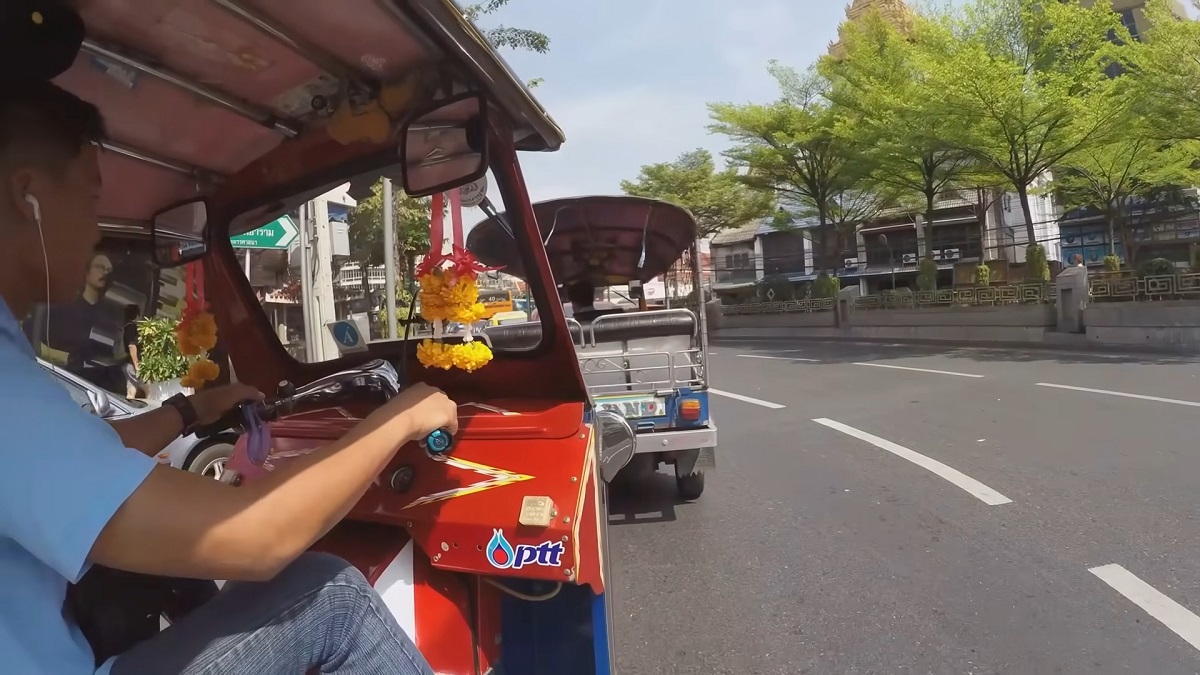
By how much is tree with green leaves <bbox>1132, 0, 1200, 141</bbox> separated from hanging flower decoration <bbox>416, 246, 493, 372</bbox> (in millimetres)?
17709

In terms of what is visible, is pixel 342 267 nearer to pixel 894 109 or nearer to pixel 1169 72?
pixel 1169 72

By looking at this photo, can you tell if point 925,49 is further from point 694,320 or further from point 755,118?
point 694,320

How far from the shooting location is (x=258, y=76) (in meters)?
1.92

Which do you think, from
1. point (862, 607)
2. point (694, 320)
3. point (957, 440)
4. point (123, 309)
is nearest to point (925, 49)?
point (957, 440)

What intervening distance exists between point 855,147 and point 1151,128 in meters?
8.80

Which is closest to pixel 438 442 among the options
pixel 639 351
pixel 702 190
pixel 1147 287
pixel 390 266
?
pixel 390 266

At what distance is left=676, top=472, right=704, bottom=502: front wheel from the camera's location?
5867 millimetres

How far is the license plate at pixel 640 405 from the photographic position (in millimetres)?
5539

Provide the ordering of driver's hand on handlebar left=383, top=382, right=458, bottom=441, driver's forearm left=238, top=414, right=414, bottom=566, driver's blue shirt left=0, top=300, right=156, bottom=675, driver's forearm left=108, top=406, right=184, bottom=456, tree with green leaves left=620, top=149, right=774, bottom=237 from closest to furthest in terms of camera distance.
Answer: driver's blue shirt left=0, top=300, right=156, bottom=675 → driver's forearm left=238, top=414, right=414, bottom=566 → driver's hand on handlebar left=383, top=382, right=458, bottom=441 → driver's forearm left=108, top=406, right=184, bottom=456 → tree with green leaves left=620, top=149, right=774, bottom=237

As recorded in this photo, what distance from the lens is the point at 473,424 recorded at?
1.99 meters

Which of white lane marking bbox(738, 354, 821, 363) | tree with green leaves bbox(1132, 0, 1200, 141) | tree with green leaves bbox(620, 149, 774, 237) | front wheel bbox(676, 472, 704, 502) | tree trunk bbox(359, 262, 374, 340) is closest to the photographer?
tree trunk bbox(359, 262, 374, 340)

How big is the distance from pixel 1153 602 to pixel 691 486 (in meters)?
2.96

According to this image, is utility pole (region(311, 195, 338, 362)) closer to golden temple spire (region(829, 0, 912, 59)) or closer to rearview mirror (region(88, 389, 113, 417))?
rearview mirror (region(88, 389, 113, 417))

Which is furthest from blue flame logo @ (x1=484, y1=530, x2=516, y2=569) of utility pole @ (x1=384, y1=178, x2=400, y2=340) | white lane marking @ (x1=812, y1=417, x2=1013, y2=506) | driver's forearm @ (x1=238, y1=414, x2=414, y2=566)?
white lane marking @ (x1=812, y1=417, x2=1013, y2=506)
